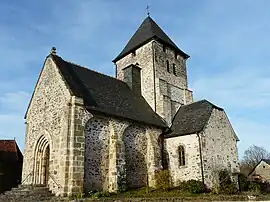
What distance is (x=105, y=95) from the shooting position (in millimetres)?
20312

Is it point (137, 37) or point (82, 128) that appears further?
point (137, 37)

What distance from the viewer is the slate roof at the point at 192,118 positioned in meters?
20.9

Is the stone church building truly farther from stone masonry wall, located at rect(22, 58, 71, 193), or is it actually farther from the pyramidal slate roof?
the pyramidal slate roof

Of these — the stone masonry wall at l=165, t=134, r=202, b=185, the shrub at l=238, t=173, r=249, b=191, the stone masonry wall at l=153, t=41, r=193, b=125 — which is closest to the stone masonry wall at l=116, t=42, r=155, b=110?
the stone masonry wall at l=153, t=41, r=193, b=125

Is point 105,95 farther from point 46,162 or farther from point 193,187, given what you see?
point 193,187

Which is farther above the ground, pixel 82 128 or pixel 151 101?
pixel 151 101

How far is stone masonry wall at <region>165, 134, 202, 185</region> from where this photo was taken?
778 inches

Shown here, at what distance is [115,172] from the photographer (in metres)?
17.2

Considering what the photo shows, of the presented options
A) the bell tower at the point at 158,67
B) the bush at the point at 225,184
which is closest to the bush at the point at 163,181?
the bush at the point at 225,184

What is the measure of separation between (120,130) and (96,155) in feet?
7.98

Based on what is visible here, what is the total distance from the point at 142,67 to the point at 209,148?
1001 cm

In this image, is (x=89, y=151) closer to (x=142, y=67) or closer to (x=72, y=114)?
(x=72, y=114)

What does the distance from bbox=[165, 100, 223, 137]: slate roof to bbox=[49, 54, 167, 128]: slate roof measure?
1199 mm

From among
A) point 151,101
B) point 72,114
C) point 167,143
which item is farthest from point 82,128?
point 151,101
